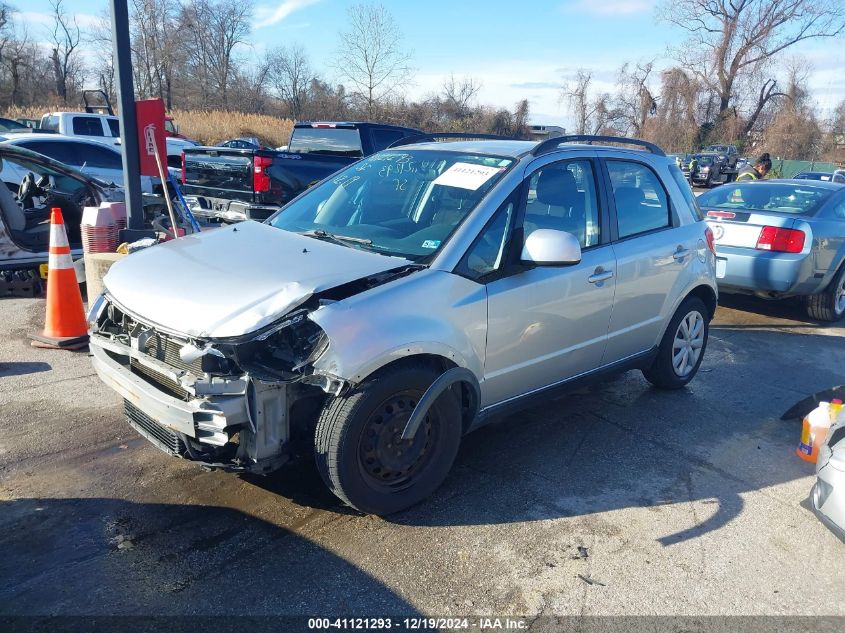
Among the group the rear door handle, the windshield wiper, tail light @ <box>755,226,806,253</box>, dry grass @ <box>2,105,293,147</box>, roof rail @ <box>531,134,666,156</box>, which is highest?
dry grass @ <box>2,105,293,147</box>

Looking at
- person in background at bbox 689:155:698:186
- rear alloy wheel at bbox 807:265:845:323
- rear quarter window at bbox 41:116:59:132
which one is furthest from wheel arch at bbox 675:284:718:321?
person in background at bbox 689:155:698:186

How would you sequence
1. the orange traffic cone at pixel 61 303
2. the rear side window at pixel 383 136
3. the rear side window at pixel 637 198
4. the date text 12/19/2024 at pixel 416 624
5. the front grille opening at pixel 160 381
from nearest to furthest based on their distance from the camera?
the date text 12/19/2024 at pixel 416 624, the front grille opening at pixel 160 381, the rear side window at pixel 637 198, the orange traffic cone at pixel 61 303, the rear side window at pixel 383 136

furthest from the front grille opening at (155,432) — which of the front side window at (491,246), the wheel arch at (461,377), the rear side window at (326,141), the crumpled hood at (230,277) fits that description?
the rear side window at (326,141)

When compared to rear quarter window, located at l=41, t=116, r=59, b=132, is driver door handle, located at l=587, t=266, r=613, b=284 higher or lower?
lower

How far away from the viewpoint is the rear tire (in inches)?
201

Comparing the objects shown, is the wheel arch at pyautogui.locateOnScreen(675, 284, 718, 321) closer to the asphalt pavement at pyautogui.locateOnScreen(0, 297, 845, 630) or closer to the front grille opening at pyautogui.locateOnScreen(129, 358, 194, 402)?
the asphalt pavement at pyautogui.locateOnScreen(0, 297, 845, 630)

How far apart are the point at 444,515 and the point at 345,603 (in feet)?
2.69

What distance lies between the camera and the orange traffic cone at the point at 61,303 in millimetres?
5535

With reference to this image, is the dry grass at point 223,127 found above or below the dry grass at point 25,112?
below

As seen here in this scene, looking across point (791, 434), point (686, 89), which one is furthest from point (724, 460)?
point (686, 89)

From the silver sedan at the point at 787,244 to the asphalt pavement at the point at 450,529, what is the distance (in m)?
3.24

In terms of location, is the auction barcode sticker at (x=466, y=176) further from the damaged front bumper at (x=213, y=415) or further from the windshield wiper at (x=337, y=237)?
the damaged front bumper at (x=213, y=415)

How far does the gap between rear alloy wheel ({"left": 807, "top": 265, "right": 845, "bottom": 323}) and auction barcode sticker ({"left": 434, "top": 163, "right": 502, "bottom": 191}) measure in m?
5.90

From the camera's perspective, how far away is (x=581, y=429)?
4570mm
